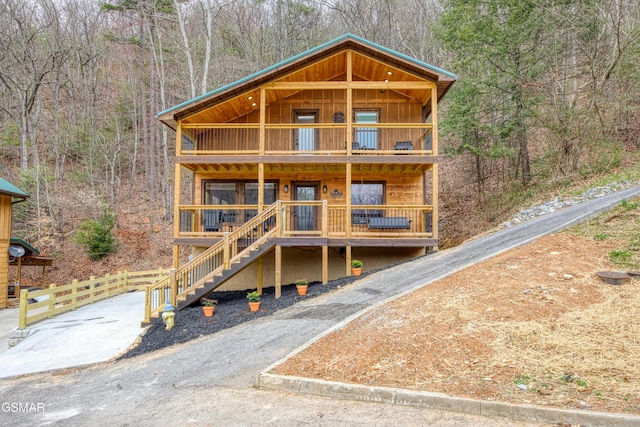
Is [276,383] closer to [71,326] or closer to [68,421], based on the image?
[68,421]

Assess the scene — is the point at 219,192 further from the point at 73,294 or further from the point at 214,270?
the point at 73,294

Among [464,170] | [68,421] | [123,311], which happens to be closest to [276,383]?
[68,421]

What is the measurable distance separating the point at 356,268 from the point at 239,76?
64.3ft

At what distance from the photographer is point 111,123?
2666 cm

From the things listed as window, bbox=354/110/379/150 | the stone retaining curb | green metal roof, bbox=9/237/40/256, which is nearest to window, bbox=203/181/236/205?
window, bbox=354/110/379/150

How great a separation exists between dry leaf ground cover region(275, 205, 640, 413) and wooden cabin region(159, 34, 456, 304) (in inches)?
182

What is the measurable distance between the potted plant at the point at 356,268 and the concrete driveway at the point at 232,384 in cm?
141

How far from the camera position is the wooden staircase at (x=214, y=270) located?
10227 millimetres

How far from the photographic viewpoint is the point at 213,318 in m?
9.48

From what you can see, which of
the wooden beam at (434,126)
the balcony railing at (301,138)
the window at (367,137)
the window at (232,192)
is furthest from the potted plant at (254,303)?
the wooden beam at (434,126)

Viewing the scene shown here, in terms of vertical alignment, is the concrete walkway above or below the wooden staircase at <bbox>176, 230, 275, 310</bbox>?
below

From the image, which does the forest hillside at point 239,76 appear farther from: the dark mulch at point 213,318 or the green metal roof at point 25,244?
the dark mulch at point 213,318

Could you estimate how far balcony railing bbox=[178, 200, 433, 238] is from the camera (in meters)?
11.9

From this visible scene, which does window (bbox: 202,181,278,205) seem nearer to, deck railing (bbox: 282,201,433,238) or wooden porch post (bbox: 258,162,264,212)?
deck railing (bbox: 282,201,433,238)
